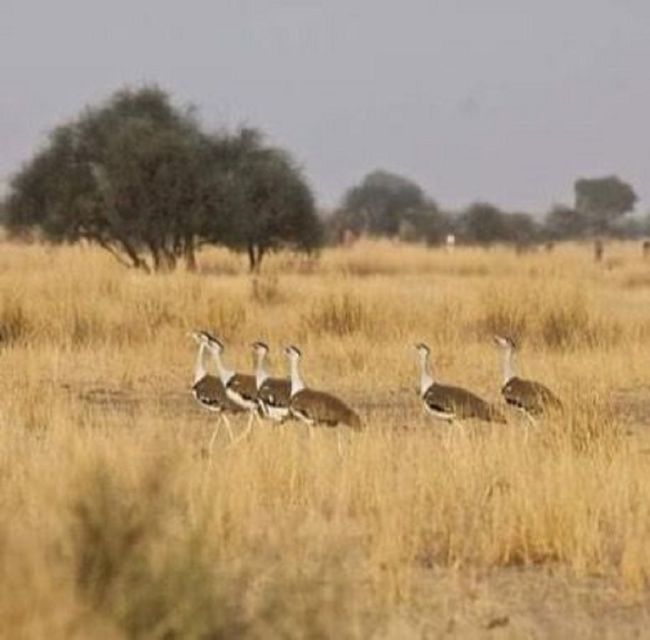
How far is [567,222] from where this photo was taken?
115 m

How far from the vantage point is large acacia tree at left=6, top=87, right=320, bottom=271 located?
41.2 meters

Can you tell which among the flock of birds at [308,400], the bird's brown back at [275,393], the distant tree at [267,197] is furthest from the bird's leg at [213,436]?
the distant tree at [267,197]

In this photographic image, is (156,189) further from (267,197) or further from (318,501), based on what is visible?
(318,501)

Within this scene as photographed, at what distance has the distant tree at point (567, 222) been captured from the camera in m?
112

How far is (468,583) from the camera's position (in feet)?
32.2

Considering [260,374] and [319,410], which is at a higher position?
[260,374]

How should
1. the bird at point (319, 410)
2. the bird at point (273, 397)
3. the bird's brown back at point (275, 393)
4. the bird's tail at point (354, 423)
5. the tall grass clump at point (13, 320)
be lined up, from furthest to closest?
the tall grass clump at point (13, 320) → the bird's brown back at point (275, 393) → the bird at point (273, 397) → the bird at point (319, 410) → the bird's tail at point (354, 423)

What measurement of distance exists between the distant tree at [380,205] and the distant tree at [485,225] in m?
11.5

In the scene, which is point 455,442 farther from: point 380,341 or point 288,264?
point 288,264

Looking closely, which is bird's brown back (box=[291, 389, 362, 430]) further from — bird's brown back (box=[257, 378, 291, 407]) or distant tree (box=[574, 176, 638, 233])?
distant tree (box=[574, 176, 638, 233])

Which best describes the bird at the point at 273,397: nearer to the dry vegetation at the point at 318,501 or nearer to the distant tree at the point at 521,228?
the dry vegetation at the point at 318,501

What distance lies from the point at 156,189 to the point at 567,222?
7565 centimetres

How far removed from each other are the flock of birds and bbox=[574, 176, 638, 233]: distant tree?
10224 cm

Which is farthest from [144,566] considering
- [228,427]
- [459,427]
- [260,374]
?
[260,374]
